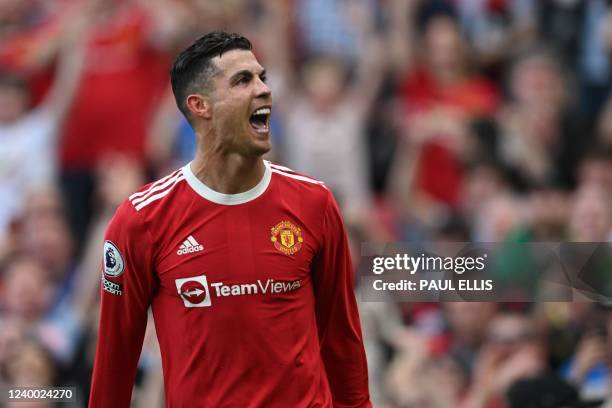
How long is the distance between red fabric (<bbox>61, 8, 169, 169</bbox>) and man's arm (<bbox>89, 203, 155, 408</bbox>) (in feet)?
16.3

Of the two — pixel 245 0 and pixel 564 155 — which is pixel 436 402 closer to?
pixel 564 155

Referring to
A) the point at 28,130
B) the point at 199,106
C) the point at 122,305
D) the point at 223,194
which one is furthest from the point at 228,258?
the point at 28,130

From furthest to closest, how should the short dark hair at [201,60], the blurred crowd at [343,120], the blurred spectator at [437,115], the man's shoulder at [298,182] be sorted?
the blurred spectator at [437,115], the blurred crowd at [343,120], the man's shoulder at [298,182], the short dark hair at [201,60]

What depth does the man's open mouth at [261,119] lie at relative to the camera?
4.10m

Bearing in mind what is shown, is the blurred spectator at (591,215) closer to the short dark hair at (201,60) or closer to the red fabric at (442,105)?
the red fabric at (442,105)

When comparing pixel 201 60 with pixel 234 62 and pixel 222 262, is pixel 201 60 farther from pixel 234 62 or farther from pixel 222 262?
pixel 222 262

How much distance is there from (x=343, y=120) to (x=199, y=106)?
15.7ft

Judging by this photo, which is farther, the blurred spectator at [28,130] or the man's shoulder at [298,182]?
the blurred spectator at [28,130]

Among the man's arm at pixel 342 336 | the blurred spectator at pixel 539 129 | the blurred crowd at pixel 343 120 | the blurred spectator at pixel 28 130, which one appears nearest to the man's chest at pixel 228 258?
the man's arm at pixel 342 336

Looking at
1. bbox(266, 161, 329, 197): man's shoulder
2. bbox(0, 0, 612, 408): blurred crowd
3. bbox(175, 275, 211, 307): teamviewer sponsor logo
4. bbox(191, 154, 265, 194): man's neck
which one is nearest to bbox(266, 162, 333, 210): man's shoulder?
bbox(266, 161, 329, 197): man's shoulder

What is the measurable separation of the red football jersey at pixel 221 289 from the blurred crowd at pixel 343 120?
348 cm

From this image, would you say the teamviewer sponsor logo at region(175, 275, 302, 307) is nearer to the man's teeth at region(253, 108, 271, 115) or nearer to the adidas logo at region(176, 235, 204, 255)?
the adidas logo at region(176, 235, 204, 255)

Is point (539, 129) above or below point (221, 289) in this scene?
above

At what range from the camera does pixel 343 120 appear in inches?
351
